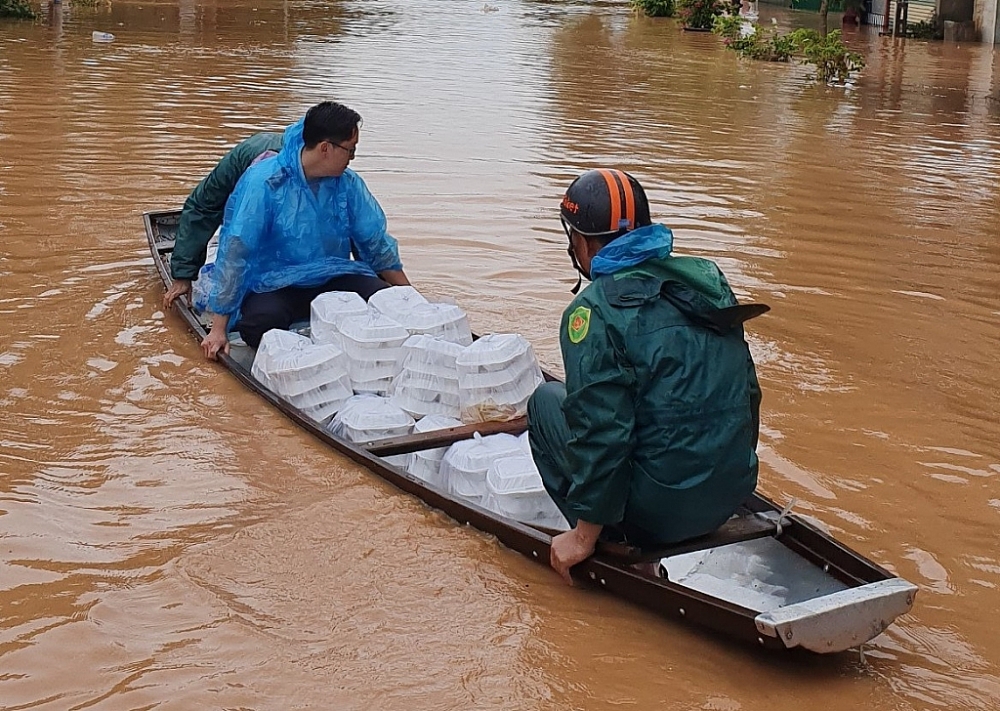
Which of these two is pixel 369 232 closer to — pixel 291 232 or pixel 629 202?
pixel 291 232

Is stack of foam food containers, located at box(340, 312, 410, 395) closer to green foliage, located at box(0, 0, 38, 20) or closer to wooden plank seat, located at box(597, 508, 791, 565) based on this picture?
wooden plank seat, located at box(597, 508, 791, 565)

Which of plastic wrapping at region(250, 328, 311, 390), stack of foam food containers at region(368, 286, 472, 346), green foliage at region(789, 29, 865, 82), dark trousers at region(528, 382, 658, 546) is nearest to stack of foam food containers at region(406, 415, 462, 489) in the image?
stack of foam food containers at region(368, 286, 472, 346)

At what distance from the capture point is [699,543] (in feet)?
13.6

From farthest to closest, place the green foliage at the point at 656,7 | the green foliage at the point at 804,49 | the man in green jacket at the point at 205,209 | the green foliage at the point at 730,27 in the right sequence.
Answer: the green foliage at the point at 656,7
the green foliage at the point at 730,27
the green foliage at the point at 804,49
the man in green jacket at the point at 205,209

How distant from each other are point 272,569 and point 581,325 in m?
1.61

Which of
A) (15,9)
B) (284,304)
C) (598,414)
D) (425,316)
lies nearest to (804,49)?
(15,9)

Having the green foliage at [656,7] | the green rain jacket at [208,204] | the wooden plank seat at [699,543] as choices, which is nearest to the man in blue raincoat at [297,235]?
the green rain jacket at [208,204]

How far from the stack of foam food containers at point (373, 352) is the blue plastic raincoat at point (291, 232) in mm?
902

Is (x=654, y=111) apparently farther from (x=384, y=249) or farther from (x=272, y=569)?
(x=272, y=569)

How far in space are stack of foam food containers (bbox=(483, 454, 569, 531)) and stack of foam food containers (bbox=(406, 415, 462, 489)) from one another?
0.47 metres

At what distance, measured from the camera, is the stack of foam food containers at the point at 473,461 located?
498 centimetres

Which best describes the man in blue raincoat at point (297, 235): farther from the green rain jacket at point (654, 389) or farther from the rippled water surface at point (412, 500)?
the green rain jacket at point (654, 389)

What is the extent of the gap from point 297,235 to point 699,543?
→ 10.7ft

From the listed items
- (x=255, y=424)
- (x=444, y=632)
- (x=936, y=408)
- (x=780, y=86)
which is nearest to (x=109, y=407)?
(x=255, y=424)
